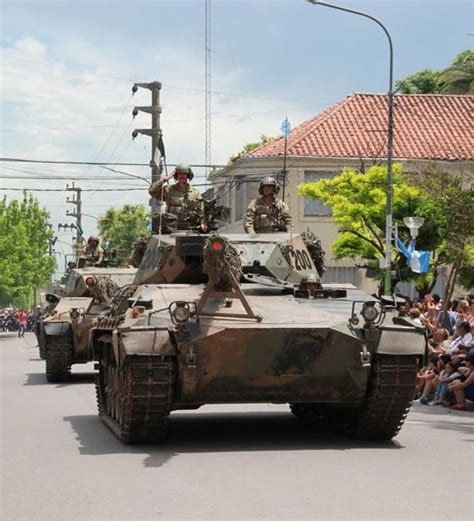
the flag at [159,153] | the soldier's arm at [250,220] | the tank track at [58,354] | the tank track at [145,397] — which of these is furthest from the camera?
the flag at [159,153]

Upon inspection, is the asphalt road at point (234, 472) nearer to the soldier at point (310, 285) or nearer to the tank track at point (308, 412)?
the tank track at point (308, 412)

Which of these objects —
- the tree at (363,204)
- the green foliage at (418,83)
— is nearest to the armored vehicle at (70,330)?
the tree at (363,204)

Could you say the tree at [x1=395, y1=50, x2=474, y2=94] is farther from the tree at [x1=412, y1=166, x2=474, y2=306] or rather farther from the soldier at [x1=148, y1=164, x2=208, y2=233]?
the soldier at [x1=148, y1=164, x2=208, y2=233]

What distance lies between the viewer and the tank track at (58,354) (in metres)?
21.9

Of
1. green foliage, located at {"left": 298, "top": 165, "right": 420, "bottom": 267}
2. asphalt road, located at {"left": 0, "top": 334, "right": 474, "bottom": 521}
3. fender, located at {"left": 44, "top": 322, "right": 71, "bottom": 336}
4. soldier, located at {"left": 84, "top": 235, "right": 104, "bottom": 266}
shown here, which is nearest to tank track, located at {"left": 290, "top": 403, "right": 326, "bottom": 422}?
asphalt road, located at {"left": 0, "top": 334, "right": 474, "bottom": 521}

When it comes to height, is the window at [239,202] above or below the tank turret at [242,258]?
above

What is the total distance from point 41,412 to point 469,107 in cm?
3422

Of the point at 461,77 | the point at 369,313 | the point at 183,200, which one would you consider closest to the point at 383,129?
the point at 461,77

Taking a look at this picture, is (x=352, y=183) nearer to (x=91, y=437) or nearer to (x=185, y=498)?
(x=91, y=437)

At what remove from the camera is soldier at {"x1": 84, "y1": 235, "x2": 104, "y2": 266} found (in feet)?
86.9

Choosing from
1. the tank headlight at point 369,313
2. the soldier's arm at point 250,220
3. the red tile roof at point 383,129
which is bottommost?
the tank headlight at point 369,313

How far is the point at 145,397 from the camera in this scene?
11078 millimetres

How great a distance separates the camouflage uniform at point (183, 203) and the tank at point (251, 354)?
10.9 ft

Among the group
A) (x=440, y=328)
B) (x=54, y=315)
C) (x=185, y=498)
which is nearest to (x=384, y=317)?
(x=185, y=498)
